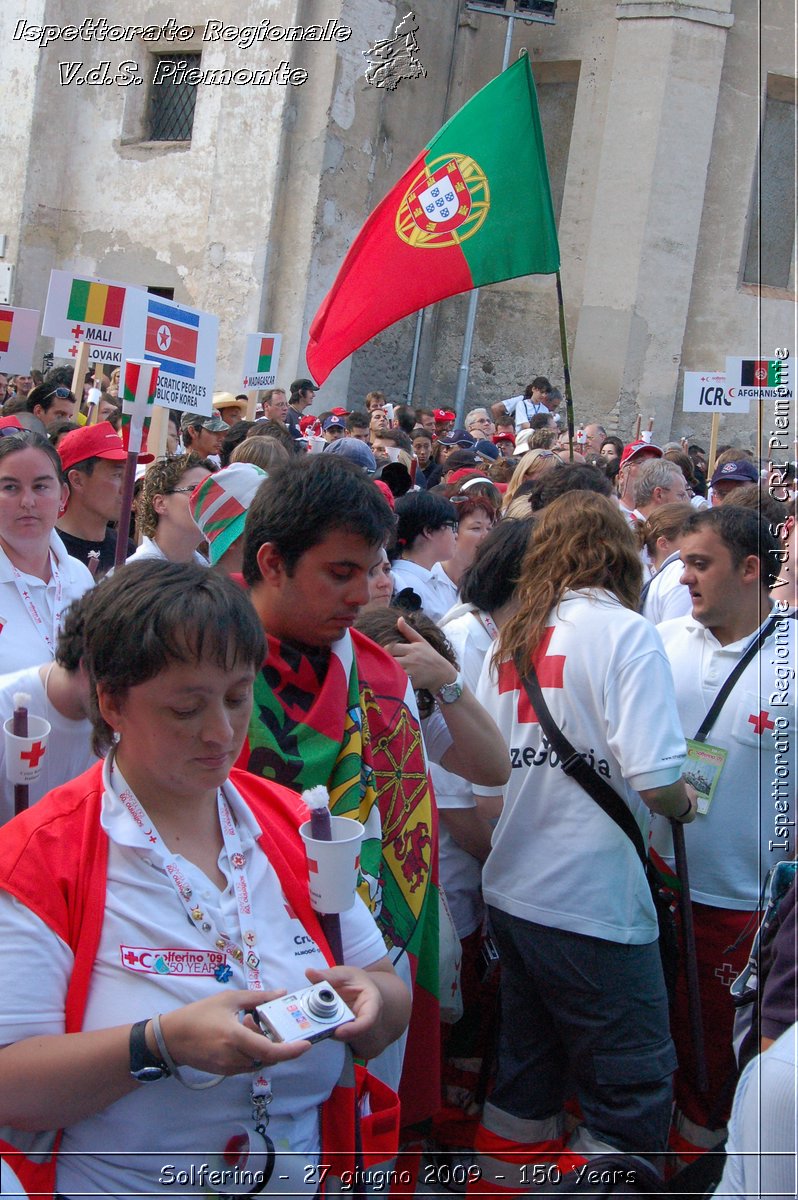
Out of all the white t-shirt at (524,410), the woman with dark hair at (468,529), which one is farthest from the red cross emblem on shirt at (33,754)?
the white t-shirt at (524,410)

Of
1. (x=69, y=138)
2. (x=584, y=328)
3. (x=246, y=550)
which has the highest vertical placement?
(x=69, y=138)

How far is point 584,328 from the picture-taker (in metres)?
18.9

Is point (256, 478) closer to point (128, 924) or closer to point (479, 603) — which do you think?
point (479, 603)

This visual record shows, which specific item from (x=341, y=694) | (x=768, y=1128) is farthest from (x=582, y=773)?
(x=768, y=1128)

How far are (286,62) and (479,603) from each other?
50.2ft

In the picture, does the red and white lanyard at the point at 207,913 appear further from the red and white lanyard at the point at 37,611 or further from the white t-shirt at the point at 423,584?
the white t-shirt at the point at 423,584

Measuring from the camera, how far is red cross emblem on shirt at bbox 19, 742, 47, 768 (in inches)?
91.9

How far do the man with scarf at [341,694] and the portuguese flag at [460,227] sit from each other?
3528 mm

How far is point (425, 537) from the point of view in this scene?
16.5ft

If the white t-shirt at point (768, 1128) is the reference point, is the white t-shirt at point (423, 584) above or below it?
above

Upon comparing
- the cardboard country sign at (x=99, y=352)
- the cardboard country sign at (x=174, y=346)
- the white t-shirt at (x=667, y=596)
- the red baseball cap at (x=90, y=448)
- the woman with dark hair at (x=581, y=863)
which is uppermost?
the cardboard country sign at (x=99, y=352)

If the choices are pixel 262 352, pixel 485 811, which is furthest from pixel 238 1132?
pixel 262 352

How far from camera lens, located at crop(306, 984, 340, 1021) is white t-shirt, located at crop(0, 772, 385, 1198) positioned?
142mm

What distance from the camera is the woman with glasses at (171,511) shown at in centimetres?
459
